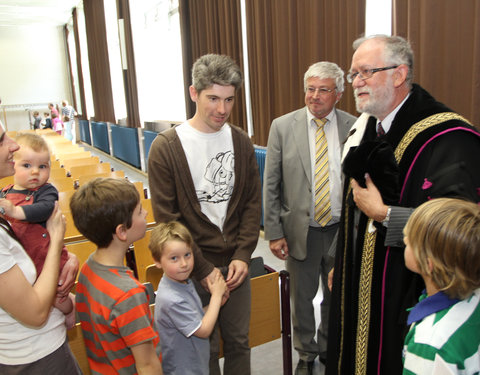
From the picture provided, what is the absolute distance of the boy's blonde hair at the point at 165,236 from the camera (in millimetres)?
1584

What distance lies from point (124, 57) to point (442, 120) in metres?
9.09

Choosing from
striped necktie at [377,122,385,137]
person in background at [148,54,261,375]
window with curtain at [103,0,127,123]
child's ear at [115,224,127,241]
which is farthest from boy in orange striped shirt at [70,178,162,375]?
window with curtain at [103,0,127,123]

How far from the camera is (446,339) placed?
1062mm

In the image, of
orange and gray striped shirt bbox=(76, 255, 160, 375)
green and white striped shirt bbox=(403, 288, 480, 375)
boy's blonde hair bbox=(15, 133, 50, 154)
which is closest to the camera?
green and white striped shirt bbox=(403, 288, 480, 375)

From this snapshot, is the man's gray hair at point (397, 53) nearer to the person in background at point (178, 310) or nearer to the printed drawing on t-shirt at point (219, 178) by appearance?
the printed drawing on t-shirt at point (219, 178)

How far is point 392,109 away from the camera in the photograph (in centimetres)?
165

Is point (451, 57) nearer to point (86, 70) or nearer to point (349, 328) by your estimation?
point (349, 328)

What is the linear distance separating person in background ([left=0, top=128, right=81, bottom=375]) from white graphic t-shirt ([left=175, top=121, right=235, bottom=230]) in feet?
2.00

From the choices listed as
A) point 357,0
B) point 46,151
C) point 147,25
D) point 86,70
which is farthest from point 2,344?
point 86,70

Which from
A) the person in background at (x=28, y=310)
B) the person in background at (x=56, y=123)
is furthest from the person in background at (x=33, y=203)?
the person in background at (x=56, y=123)

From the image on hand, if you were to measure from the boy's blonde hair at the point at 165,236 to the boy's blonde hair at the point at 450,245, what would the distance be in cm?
85

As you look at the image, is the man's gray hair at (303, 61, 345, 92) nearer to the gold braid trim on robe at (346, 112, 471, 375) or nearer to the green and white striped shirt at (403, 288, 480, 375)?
the gold braid trim on robe at (346, 112, 471, 375)

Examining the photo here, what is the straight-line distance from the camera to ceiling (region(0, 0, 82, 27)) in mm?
12664

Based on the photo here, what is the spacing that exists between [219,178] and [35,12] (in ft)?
50.1
